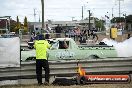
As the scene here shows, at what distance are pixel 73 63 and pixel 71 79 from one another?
1.84 feet

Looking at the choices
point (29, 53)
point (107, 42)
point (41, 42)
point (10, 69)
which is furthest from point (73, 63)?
point (107, 42)

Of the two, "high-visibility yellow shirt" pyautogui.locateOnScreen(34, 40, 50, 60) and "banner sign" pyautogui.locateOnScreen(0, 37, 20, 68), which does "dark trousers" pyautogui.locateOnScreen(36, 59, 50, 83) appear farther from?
"banner sign" pyautogui.locateOnScreen(0, 37, 20, 68)

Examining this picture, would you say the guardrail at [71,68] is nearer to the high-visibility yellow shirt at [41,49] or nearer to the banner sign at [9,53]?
the banner sign at [9,53]

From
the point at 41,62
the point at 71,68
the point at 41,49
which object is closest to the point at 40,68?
the point at 41,62

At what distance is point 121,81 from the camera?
1282 cm

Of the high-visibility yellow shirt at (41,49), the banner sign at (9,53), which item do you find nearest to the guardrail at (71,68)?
the banner sign at (9,53)

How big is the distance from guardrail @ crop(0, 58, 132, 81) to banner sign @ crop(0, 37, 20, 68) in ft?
0.61

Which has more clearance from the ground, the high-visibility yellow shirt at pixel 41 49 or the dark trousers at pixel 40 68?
the high-visibility yellow shirt at pixel 41 49

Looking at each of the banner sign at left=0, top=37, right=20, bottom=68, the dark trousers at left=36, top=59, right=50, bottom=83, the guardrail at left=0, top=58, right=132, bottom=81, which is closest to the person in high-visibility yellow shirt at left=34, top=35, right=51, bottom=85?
the dark trousers at left=36, top=59, right=50, bottom=83

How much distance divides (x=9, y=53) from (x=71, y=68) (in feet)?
7.18

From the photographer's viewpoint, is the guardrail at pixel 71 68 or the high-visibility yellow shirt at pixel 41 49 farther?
the high-visibility yellow shirt at pixel 41 49

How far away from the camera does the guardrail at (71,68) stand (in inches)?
504

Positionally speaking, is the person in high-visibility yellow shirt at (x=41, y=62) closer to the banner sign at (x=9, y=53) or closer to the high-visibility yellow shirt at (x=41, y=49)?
the high-visibility yellow shirt at (x=41, y=49)

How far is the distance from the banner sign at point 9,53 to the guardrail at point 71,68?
19cm
